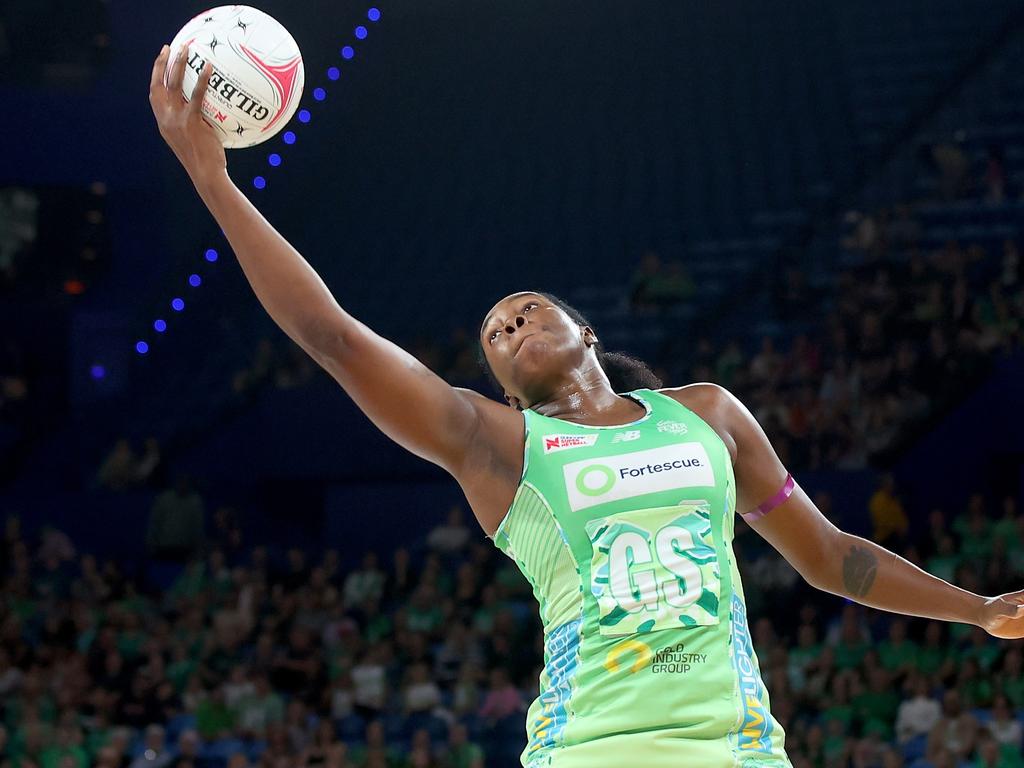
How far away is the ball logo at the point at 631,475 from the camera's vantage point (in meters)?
3.23

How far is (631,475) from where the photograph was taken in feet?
10.7

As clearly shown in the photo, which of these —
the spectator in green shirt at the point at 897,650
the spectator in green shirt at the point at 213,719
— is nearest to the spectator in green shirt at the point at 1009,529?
the spectator in green shirt at the point at 897,650

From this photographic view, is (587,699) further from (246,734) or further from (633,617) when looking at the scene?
(246,734)

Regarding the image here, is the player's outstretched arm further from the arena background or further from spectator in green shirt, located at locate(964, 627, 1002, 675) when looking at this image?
spectator in green shirt, located at locate(964, 627, 1002, 675)

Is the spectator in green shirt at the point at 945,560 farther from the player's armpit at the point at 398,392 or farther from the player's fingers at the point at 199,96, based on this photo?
the player's fingers at the point at 199,96

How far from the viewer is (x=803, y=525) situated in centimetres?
378

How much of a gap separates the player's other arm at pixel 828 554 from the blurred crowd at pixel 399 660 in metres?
6.00

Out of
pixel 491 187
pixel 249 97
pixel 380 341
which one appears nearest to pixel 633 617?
pixel 380 341

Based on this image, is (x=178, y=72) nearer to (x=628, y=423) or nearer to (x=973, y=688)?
(x=628, y=423)

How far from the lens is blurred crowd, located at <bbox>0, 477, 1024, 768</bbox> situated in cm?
1020

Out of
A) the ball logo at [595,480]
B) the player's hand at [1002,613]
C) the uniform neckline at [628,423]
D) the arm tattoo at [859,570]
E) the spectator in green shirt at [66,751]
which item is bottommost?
the player's hand at [1002,613]

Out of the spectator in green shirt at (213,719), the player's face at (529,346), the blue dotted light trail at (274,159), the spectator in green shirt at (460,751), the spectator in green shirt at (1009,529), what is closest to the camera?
the player's face at (529,346)

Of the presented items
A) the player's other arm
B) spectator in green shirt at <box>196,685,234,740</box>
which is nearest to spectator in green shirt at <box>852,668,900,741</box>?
spectator in green shirt at <box>196,685,234,740</box>

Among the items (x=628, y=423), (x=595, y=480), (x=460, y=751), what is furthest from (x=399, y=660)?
(x=595, y=480)
